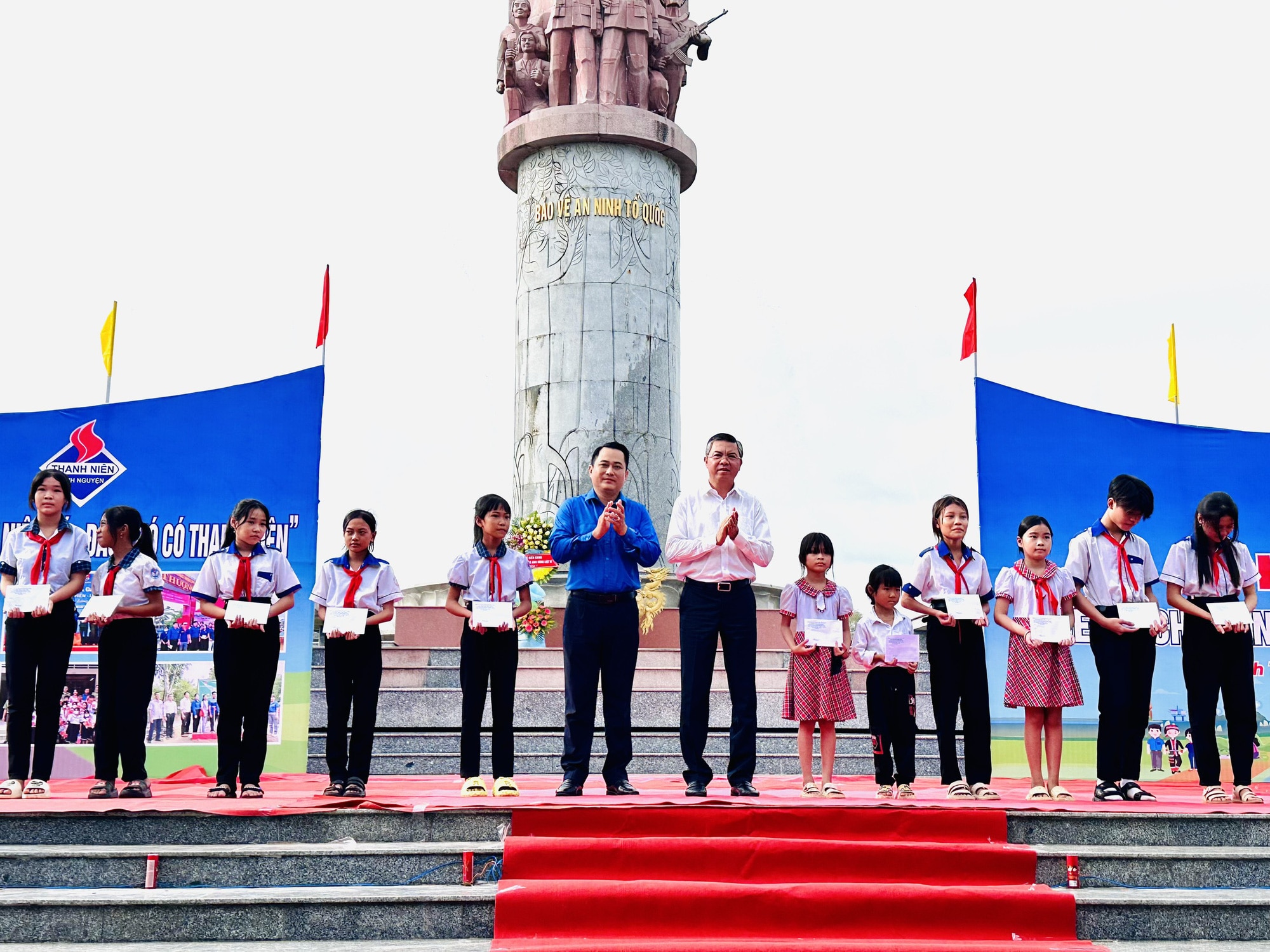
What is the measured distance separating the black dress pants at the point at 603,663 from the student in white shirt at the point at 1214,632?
112 inches

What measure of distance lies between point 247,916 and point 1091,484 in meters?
6.02

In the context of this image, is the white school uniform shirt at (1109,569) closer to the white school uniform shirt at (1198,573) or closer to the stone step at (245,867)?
the white school uniform shirt at (1198,573)

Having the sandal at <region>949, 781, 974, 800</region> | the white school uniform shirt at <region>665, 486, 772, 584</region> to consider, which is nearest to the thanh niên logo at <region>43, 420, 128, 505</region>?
the white school uniform shirt at <region>665, 486, 772, 584</region>

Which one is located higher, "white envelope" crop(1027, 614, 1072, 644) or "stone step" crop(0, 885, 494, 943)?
"white envelope" crop(1027, 614, 1072, 644)

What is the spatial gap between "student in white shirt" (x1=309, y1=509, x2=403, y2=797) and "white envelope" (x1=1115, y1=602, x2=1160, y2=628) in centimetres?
374

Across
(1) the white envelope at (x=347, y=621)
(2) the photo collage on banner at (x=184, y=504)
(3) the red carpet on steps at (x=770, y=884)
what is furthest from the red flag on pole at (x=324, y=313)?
(3) the red carpet on steps at (x=770, y=884)

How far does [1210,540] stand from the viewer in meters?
6.69

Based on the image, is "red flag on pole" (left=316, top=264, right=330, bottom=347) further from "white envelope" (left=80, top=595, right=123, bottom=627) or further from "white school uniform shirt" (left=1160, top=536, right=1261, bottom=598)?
"white school uniform shirt" (left=1160, top=536, right=1261, bottom=598)

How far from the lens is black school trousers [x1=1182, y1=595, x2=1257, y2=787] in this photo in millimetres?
6586

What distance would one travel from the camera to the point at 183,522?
8172 millimetres

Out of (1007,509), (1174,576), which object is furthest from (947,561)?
(1007,509)

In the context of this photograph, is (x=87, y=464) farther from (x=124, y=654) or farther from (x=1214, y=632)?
(x=1214, y=632)

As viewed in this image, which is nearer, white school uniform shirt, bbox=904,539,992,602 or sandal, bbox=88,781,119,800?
sandal, bbox=88,781,119,800

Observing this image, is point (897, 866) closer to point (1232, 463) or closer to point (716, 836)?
point (716, 836)
